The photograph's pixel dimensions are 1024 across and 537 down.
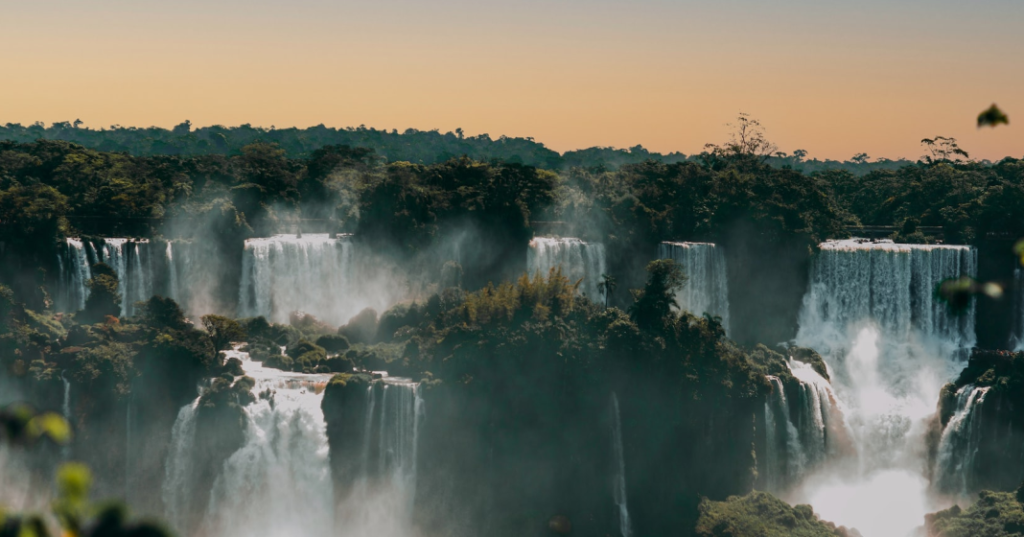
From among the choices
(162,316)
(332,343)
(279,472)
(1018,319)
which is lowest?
(279,472)

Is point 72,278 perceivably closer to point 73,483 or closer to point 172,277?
point 172,277

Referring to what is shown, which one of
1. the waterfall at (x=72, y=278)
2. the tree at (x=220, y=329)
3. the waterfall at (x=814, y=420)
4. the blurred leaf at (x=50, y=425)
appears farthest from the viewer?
the waterfall at (x=814, y=420)

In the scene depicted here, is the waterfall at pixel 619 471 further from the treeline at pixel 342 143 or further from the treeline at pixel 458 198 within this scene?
the treeline at pixel 342 143

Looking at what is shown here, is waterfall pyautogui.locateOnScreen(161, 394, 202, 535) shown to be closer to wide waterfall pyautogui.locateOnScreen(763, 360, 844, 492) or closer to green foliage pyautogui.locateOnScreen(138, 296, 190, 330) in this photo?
green foliage pyautogui.locateOnScreen(138, 296, 190, 330)

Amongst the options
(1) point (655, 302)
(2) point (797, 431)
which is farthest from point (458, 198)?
(2) point (797, 431)

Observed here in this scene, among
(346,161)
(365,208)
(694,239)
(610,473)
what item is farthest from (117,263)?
(694,239)

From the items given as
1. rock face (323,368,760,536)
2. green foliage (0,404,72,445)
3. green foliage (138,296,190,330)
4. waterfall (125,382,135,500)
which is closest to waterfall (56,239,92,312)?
green foliage (138,296,190,330)

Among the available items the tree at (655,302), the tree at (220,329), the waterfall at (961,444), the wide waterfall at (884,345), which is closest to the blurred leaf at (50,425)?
the tree at (220,329)
